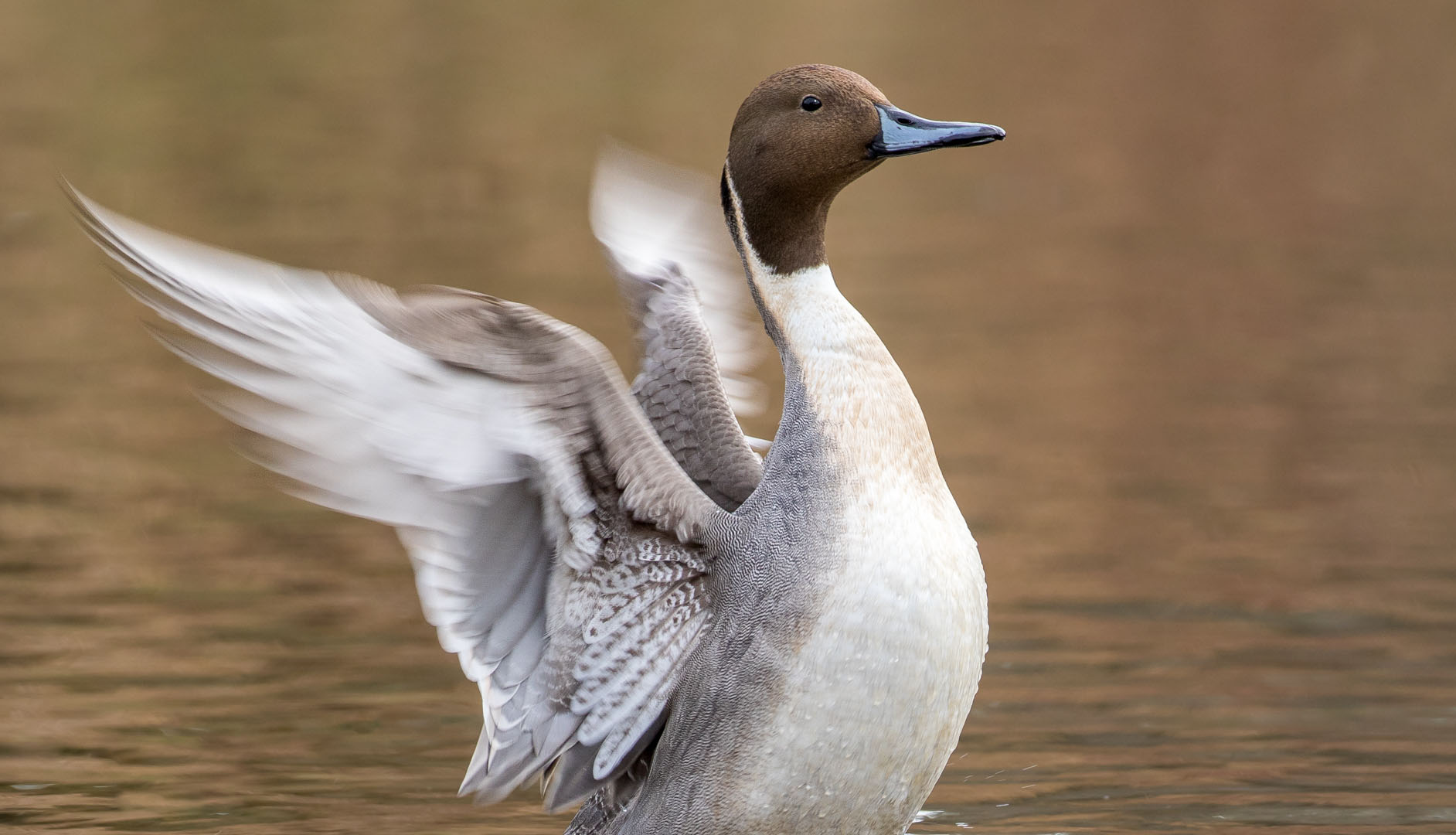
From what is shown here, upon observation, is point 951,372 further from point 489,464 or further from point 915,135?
point 489,464

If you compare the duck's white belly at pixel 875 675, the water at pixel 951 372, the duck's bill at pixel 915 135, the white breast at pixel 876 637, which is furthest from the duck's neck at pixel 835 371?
the water at pixel 951 372

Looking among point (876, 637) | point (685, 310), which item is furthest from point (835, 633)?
point (685, 310)

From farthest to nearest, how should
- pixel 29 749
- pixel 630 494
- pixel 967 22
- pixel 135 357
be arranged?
pixel 967 22
pixel 135 357
pixel 29 749
pixel 630 494

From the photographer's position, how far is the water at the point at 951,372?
7.56m

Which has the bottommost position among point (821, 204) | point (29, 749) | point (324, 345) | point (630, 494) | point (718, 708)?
point (29, 749)

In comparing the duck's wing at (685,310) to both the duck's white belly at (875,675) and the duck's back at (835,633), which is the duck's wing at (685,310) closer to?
the duck's back at (835,633)

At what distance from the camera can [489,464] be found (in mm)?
5516

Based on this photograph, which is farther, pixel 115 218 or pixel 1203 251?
pixel 1203 251

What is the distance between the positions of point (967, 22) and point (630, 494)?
26.9m

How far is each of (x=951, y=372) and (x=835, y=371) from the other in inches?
315

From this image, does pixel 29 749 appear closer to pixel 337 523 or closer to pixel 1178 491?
A: pixel 337 523

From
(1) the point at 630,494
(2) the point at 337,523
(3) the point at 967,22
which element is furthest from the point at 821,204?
(3) the point at 967,22

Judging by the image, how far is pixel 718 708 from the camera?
19.0ft

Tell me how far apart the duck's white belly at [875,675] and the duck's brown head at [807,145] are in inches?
34.8
